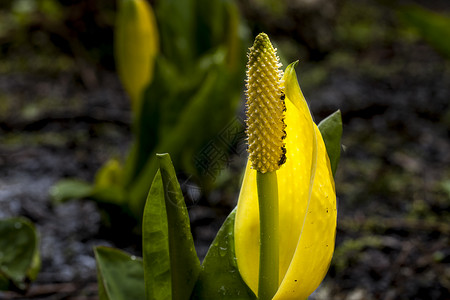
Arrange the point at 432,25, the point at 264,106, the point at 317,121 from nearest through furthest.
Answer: the point at 264,106 → the point at 432,25 → the point at 317,121

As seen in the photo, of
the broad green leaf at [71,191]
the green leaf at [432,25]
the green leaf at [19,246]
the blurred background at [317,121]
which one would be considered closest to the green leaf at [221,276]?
the blurred background at [317,121]

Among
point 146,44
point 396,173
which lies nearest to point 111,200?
point 146,44

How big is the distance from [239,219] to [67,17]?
2.90 metres

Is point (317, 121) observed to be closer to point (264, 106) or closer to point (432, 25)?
point (432, 25)

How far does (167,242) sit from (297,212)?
0.59 ft

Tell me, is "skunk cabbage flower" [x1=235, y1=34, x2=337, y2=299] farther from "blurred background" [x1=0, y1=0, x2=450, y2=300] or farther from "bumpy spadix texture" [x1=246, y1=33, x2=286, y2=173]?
"blurred background" [x1=0, y1=0, x2=450, y2=300]

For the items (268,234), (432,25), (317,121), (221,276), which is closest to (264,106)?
(268,234)

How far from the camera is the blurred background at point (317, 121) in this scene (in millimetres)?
1552

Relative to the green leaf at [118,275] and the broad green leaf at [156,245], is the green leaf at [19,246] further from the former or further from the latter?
the broad green leaf at [156,245]

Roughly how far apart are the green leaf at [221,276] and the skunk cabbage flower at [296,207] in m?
0.03

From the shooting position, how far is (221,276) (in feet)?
2.63

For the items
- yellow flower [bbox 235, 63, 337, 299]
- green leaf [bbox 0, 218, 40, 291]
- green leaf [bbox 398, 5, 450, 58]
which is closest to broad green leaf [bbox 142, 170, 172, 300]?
yellow flower [bbox 235, 63, 337, 299]

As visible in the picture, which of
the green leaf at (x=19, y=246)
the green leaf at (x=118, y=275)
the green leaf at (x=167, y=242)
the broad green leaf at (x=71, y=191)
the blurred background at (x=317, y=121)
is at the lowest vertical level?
the blurred background at (x=317, y=121)

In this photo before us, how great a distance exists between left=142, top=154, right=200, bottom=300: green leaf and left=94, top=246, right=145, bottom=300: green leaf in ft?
0.36
